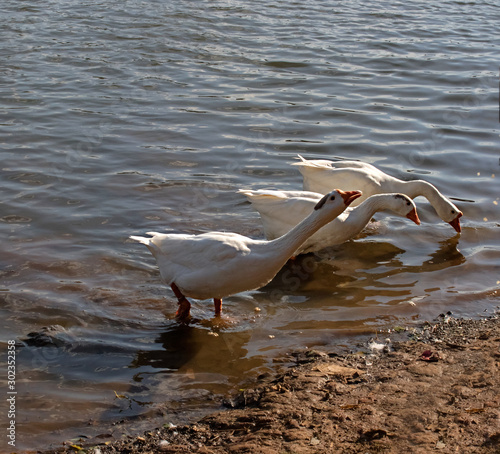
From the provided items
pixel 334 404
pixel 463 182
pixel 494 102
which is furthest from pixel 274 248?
pixel 494 102

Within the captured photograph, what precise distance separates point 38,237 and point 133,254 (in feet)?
4.24

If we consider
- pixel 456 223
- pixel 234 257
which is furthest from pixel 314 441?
pixel 456 223

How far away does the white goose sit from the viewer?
8.88 meters

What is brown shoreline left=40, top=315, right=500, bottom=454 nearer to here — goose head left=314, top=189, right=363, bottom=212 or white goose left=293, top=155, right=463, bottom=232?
goose head left=314, top=189, right=363, bottom=212

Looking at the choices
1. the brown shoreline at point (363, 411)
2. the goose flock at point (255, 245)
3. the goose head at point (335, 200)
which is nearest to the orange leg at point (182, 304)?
the goose flock at point (255, 245)

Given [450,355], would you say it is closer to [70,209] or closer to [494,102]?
[70,209]

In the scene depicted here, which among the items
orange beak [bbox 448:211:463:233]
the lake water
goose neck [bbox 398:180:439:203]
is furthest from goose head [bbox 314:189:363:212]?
orange beak [bbox 448:211:463:233]

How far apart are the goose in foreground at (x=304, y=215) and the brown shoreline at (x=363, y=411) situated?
236 centimetres

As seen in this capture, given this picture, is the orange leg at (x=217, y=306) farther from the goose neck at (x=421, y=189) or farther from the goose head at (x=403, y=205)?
the goose neck at (x=421, y=189)

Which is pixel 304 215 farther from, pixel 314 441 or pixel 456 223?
pixel 314 441

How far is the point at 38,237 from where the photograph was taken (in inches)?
324

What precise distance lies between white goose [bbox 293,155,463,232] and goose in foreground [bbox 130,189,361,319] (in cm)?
259

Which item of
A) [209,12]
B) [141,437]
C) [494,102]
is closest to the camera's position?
[141,437]

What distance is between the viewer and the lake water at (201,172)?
6.00m
